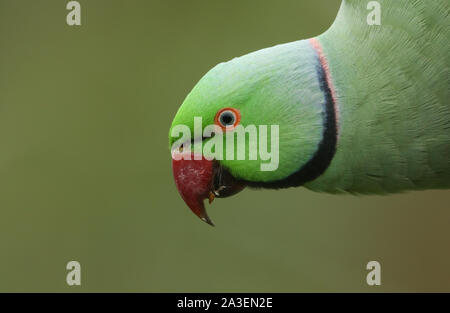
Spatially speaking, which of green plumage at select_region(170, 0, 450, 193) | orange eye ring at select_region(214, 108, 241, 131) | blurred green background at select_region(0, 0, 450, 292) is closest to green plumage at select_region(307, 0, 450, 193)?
green plumage at select_region(170, 0, 450, 193)

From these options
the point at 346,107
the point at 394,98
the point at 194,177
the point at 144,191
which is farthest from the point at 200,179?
the point at 144,191

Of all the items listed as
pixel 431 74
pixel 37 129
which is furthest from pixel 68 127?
pixel 431 74

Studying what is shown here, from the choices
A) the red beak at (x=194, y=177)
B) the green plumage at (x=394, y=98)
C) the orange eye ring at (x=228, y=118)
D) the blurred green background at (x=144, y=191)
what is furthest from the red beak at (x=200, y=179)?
the blurred green background at (x=144, y=191)

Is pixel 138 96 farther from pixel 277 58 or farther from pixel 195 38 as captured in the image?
pixel 277 58

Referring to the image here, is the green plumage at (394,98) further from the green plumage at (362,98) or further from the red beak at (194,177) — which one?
the red beak at (194,177)

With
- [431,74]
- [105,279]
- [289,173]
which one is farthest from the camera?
[105,279]

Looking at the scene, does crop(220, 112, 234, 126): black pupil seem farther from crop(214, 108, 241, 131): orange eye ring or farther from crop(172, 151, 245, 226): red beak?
crop(172, 151, 245, 226): red beak

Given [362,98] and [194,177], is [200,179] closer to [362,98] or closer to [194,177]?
[194,177]
